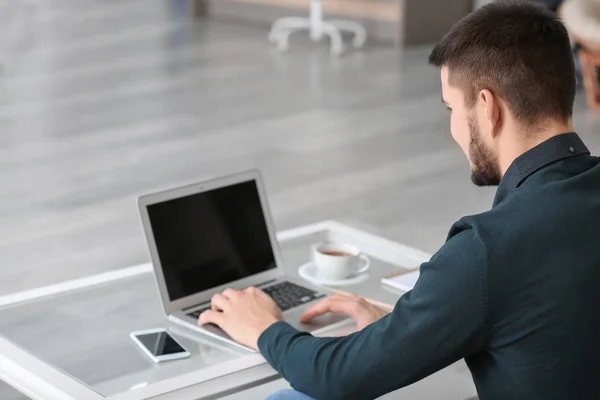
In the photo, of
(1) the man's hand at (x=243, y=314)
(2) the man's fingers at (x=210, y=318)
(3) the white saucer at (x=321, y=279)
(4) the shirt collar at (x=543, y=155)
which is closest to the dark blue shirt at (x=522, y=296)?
(4) the shirt collar at (x=543, y=155)

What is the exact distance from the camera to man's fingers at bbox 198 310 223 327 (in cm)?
214

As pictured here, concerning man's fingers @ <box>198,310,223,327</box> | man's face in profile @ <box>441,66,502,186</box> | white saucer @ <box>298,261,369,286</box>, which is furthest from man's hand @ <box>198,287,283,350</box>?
man's face in profile @ <box>441,66,502,186</box>

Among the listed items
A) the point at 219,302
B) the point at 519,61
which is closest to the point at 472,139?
the point at 519,61

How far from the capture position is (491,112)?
1.76 metres

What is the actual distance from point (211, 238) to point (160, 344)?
0.33m

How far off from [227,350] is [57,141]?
3857 millimetres

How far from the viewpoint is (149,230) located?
229 cm

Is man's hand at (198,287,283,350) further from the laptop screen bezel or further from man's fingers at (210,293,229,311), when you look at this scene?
the laptop screen bezel

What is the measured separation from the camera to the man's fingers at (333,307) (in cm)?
220

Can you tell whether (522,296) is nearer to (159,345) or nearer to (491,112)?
(491,112)

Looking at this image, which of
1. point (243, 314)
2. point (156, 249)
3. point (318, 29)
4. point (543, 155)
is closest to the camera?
point (543, 155)

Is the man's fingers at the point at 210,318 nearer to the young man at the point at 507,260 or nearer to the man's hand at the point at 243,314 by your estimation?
the man's hand at the point at 243,314

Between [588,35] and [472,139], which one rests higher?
[472,139]

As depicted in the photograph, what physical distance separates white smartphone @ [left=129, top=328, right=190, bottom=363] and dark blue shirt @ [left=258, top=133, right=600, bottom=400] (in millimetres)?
508
